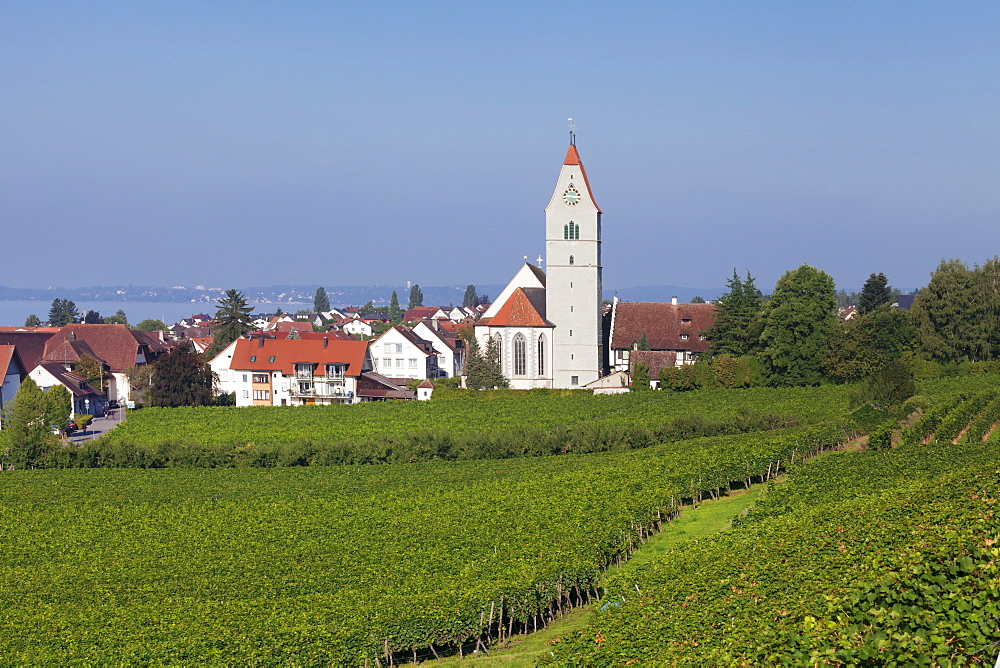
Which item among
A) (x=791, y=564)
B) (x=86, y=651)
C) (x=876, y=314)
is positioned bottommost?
(x=86, y=651)

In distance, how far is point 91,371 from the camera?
85375mm

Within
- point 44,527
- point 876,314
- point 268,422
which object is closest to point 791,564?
point 44,527

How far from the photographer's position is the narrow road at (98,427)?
6724 centimetres

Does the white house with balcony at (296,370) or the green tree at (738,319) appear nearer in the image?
the green tree at (738,319)

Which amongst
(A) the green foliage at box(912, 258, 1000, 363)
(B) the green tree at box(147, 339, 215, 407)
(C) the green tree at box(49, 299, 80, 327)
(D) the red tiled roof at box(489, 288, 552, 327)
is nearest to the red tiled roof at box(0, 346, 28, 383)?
(B) the green tree at box(147, 339, 215, 407)

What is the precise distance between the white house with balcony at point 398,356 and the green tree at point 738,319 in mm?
27729

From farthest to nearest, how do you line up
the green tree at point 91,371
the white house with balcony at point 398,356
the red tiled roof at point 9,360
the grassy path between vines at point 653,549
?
1. the white house with balcony at point 398,356
2. the green tree at point 91,371
3. the red tiled roof at point 9,360
4. the grassy path between vines at point 653,549

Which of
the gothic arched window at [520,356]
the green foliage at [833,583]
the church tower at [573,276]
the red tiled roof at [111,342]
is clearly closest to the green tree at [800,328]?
the church tower at [573,276]

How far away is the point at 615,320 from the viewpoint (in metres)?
82.3

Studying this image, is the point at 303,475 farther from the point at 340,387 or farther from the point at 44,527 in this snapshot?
the point at 340,387

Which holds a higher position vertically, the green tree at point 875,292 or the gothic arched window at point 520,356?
the green tree at point 875,292

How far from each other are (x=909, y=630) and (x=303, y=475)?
35.6 metres

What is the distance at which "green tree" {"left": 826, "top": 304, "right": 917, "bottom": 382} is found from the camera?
223ft

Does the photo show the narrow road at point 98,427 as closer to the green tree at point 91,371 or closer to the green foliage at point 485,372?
the green tree at point 91,371
